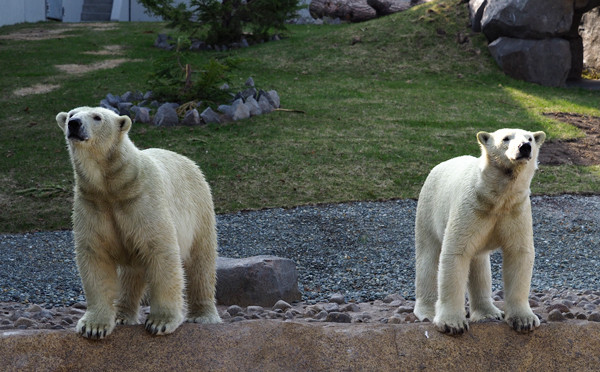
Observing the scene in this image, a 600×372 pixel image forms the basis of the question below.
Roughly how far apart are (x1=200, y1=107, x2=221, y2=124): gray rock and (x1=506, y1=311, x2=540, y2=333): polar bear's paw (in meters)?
8.16

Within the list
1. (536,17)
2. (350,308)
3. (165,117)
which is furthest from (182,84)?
(536,17)

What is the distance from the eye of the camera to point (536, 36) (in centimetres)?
1468

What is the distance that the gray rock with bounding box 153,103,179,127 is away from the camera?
11.0 metres

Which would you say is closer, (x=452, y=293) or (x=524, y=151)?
(x=524, y=151)

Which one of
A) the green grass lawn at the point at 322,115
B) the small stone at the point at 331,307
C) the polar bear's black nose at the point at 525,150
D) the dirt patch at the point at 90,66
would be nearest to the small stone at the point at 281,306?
the small stone at the point at 331,307

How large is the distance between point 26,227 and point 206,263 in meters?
4.62

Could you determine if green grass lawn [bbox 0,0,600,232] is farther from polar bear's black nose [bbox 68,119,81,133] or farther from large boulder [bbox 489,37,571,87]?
polar bear's black nose [bbox 68,119,81,133]

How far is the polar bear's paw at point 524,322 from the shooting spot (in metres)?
3.56

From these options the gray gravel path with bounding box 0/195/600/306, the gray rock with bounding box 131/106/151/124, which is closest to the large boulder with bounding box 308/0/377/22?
the gray rock with bounding box 131/106/151/124

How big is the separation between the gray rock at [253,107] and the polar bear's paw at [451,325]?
8429mm

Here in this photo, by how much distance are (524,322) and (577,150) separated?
7.71m

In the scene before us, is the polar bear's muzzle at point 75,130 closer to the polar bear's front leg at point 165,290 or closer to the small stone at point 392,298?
the polar bear's front leg at point 165,290

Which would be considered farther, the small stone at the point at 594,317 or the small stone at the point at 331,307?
the small stone at the point at 331,307

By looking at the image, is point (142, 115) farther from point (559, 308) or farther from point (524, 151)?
point (524, 151)
